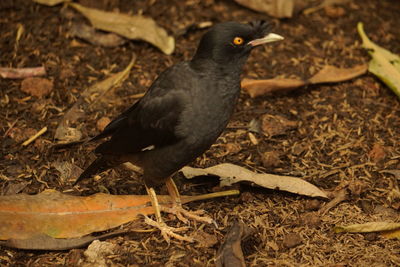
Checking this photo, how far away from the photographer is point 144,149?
471 centimetres

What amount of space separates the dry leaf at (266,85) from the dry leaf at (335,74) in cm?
25

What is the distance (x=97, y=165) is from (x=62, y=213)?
520mm

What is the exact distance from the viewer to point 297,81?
20.2 ft

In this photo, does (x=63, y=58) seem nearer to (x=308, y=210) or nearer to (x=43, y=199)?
(x=43, y=199)

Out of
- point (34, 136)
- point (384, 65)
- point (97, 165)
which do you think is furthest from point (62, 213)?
point (384, 65)

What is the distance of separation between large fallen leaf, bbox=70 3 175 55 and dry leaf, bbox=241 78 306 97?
3.32 feet

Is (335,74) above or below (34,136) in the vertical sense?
above

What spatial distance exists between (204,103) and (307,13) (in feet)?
11.2

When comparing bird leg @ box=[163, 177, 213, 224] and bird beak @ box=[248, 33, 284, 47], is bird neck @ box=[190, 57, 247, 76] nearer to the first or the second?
bird beak @ box=[248, 33, 284, 47]

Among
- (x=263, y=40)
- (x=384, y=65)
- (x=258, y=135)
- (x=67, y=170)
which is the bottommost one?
(x=67, y=170)

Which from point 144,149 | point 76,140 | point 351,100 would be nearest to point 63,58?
point 76,140

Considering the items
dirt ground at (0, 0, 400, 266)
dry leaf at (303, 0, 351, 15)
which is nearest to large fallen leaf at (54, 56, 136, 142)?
dirt ground at (0, 0, 400, 266)

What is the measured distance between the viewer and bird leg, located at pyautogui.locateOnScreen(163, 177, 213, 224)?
471 centimetres

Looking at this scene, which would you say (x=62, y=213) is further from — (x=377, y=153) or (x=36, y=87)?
(x=377, y=153)
